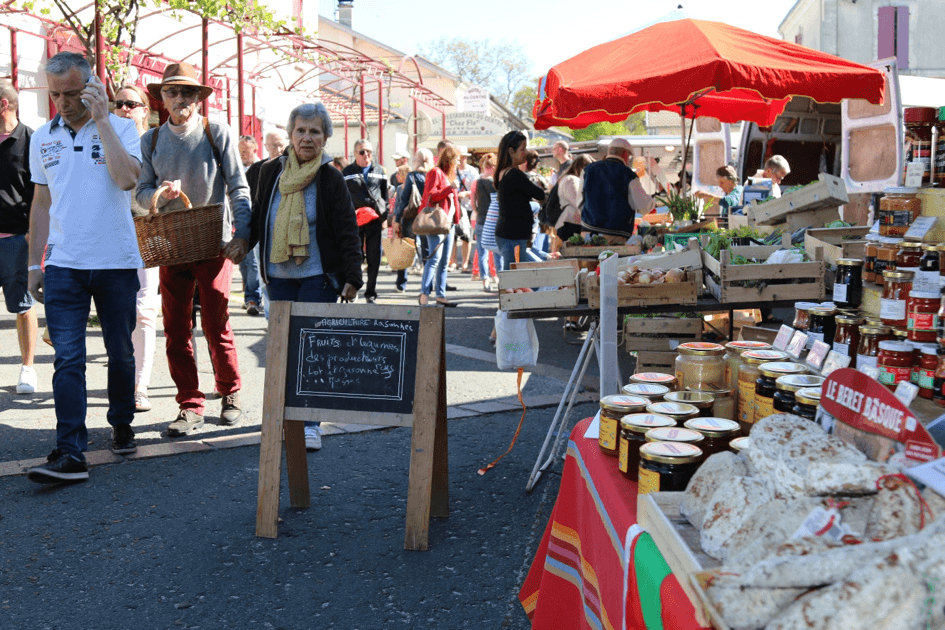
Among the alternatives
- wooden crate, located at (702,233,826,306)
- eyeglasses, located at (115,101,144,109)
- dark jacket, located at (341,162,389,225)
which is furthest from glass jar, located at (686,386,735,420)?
dark jacket, located at (341,162,389,225)

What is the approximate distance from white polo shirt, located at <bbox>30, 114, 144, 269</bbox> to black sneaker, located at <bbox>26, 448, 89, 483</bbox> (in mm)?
997

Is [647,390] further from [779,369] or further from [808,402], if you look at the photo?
[808,402]

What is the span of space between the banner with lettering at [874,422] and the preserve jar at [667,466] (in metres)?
0.33

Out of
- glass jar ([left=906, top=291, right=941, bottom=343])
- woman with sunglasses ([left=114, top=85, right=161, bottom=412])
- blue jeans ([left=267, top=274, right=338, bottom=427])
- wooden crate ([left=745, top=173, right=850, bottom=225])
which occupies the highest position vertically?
wooden crate ([left=745, top=173, right=850, bottom=225])

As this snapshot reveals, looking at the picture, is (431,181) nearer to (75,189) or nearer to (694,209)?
(694,209)

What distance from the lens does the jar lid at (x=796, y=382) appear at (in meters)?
2.29

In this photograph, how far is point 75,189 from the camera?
452 centimetres

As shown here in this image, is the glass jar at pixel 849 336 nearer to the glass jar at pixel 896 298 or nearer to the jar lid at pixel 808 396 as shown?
the glass jar at pixel 896 298

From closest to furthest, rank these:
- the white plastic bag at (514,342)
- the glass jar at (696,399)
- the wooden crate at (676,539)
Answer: the wooden crate at (676,539) → the glass jar at (696,399) → the white plastic bag at (514,342)

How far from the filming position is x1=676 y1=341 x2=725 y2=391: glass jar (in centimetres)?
284

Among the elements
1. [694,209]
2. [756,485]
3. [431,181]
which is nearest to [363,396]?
[756,485]

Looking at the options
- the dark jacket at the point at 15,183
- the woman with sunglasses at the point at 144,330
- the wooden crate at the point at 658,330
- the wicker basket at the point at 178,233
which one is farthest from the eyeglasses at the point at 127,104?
the wooden crate at the point at 658,330

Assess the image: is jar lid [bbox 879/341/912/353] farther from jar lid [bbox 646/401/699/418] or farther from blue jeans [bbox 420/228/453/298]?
blue jeans [bbox 420/228/453/298]

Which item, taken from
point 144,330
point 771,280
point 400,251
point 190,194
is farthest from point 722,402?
point 400,251
